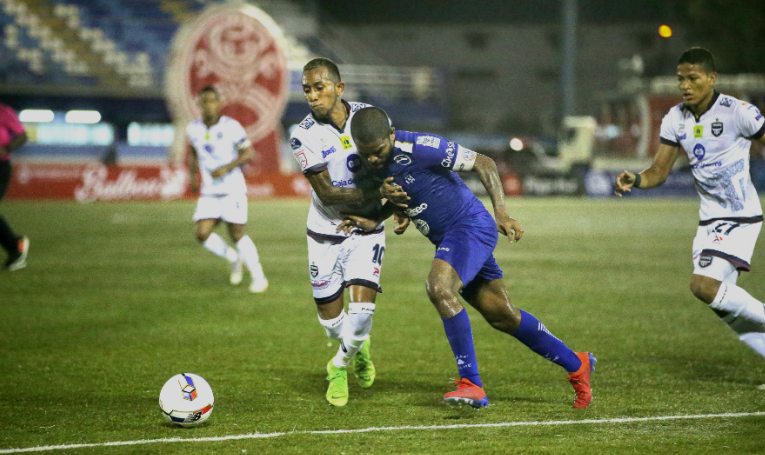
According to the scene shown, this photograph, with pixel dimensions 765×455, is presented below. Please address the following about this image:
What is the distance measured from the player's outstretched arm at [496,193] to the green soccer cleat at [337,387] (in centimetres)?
163

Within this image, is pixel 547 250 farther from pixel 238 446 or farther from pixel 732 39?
pixel 732 39

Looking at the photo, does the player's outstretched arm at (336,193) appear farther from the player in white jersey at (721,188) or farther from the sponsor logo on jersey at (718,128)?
the sponsor logo on jersey at (718,128)

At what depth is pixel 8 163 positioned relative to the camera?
1312 cm

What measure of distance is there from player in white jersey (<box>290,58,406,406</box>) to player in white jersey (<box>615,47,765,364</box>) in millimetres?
1966

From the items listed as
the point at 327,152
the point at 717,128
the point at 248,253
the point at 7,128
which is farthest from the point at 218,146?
the point at 717,128

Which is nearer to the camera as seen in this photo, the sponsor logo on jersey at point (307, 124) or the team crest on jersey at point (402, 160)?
the team crest on jersey at point (402, 160)

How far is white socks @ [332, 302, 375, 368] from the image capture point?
6133 mm

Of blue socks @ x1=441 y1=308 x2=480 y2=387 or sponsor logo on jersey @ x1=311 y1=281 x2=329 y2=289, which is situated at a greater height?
sponsor logo on jersey @ x1=311 y1=281 x2=329 y2=289

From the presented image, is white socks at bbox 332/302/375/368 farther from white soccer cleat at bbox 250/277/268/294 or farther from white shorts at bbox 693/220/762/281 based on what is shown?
white soccer cleat at bbox 250/277/268/294

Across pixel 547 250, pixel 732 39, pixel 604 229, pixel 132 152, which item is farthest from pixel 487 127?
pixel 547 250

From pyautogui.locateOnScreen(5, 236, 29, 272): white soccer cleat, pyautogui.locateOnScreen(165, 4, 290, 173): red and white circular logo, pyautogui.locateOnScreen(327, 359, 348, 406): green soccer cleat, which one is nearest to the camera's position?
pyautogui.locateOnScreen(327, 359, 348, 406): green soccer cleat

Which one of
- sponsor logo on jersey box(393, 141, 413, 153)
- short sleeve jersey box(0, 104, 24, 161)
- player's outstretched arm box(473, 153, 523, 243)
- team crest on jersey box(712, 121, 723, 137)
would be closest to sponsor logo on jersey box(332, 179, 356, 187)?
sponsor logo on jersey box(393, 141, 413, 153)

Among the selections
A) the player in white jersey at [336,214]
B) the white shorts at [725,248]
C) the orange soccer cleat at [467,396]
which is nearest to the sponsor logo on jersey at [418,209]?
the player in white jersey at [336,214]

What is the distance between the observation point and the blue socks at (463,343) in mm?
5594
